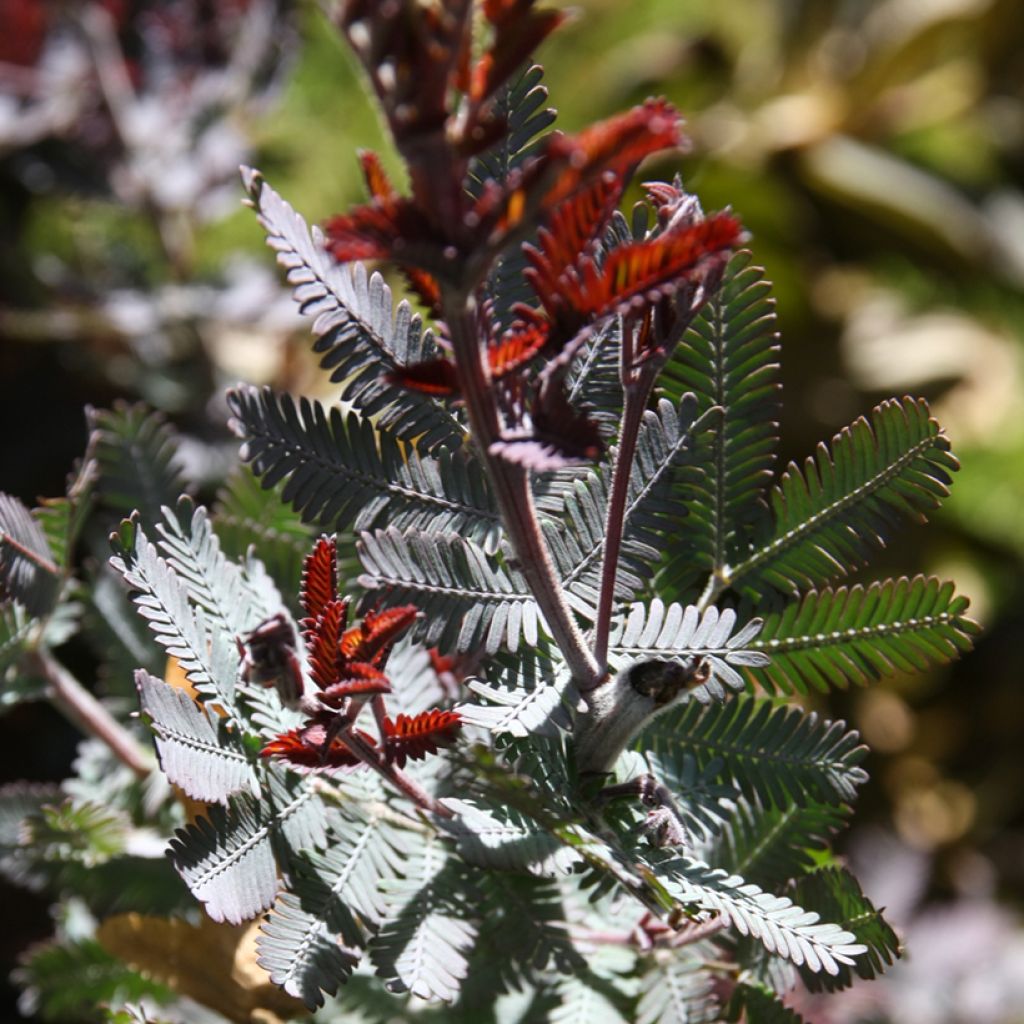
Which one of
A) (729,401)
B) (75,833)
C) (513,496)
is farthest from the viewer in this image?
(75,833)

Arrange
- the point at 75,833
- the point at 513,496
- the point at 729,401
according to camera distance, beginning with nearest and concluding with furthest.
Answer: the point at 513,496 → the point at 729,401 → the point at 75,833

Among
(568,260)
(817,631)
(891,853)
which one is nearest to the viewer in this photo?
(568,260)

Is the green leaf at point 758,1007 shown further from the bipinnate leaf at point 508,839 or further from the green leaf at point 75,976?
the green leaf at point 75,976

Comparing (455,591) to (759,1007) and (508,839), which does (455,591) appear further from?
(759,1007)

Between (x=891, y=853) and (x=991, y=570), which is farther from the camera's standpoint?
(x=991, y=570)

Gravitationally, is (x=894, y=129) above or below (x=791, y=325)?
above

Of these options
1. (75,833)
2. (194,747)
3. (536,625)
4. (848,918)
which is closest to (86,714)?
(75,833)

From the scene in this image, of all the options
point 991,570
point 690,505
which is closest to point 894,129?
point 991,570

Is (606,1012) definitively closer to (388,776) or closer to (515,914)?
(515,914)
